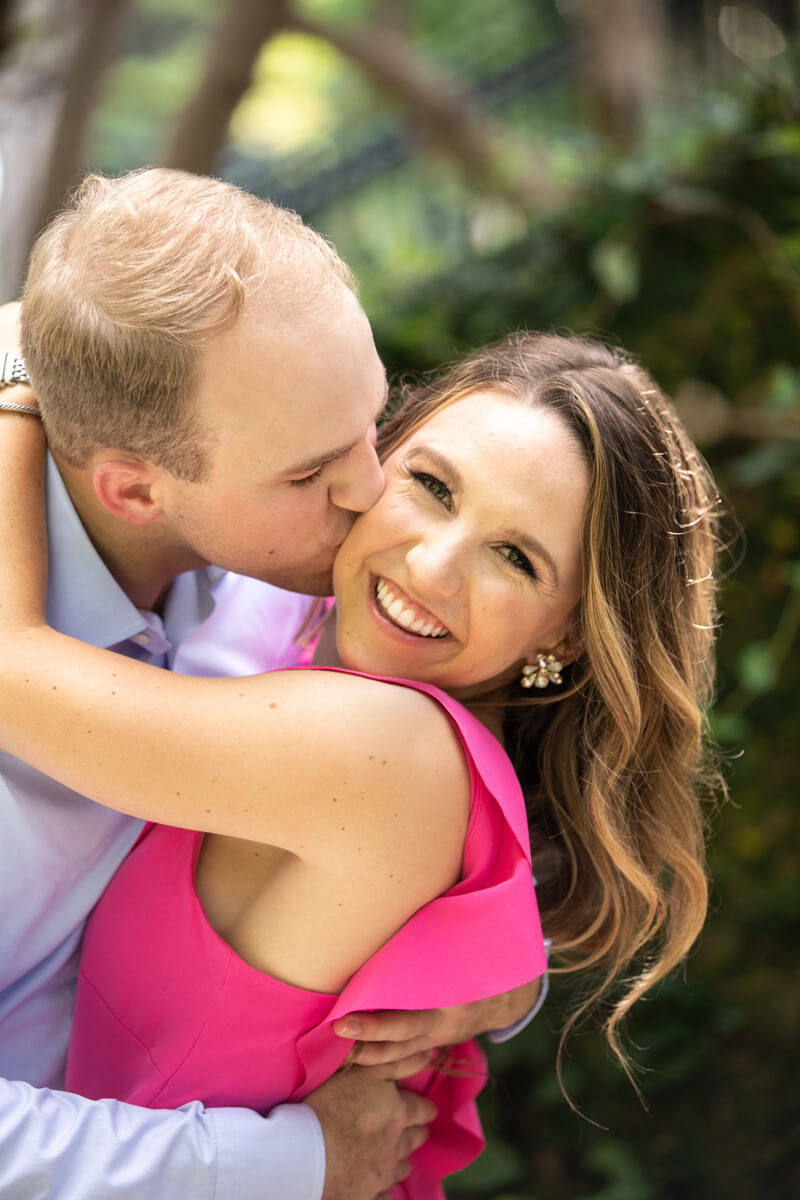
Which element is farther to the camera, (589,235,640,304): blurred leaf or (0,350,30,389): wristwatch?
(589,235,640,304): blurred leaf

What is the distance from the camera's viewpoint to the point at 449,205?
6.85 meters

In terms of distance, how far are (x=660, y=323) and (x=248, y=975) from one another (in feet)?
10.5

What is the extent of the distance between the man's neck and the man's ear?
0.04 meters

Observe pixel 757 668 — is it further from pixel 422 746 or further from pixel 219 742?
pixel 219 742

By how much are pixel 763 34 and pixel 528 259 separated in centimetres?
336

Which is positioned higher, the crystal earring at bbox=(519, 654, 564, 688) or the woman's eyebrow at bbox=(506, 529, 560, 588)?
the woman's eyebrow at bbox=(506, 529, 560, 588)

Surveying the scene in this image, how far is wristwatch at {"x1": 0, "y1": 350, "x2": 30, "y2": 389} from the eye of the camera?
1.96 m

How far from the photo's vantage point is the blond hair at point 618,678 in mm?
2000

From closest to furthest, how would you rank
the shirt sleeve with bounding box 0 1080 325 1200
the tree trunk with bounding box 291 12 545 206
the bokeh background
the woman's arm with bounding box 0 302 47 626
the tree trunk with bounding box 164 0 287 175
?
the shirt sleeve with bounding box 0 1080 325 1200
the woman's arm with bounding box 0 302 47 626
the bokeh background
the tree trunk with bounding box 164 0 287 175
the tree trunk with bounding box 291 12 545 206

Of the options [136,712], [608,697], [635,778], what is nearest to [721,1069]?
[635,778]

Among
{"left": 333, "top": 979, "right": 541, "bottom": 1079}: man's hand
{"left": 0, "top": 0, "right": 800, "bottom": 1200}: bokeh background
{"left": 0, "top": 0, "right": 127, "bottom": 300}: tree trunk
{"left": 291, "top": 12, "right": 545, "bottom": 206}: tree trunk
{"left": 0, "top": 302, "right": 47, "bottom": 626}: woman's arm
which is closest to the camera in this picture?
{"left": 0, "top": 302, "right": 47, "bottom": 626}: woman's arm

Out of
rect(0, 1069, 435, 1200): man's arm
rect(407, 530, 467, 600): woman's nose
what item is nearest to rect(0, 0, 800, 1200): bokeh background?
rect(0, 1069, 435, 1200): man's arm

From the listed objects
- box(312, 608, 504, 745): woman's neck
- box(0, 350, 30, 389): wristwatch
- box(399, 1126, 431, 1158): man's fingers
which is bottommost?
box(399, 1126, 431, 1158): man's fingers

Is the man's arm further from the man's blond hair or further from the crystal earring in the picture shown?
the man's blond hair
